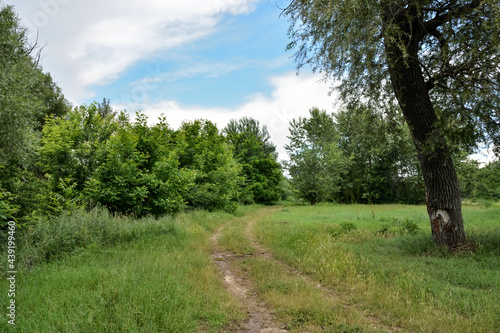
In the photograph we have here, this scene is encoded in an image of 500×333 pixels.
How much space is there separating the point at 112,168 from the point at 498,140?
13.7 m

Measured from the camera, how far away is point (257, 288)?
5711mm

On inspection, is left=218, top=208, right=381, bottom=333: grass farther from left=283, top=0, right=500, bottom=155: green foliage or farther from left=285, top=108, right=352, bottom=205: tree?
left=285, top=108, right=352, bottom=205: tree

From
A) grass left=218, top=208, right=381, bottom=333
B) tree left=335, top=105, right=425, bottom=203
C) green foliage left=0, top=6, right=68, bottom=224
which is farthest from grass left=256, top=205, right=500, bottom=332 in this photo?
tree left=335, top=105, right=425, bottom=203

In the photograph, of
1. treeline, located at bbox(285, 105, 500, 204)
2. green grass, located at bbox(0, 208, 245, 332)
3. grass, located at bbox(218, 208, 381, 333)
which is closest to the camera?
green grass, located at bbox(0, 208, 245, 332)

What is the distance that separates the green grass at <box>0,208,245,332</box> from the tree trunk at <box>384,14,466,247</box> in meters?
6.58

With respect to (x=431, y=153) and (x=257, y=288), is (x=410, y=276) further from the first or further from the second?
(x=431, y=153)

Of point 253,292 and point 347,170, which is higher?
point 347,170

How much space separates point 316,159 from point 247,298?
35061 mm

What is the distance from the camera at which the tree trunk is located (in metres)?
7.53

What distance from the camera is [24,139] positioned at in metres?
13.3

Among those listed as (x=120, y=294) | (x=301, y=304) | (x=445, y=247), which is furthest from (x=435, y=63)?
(x=120, y=294)

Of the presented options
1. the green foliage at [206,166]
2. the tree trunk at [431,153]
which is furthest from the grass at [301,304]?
the green foliage at [206,166]

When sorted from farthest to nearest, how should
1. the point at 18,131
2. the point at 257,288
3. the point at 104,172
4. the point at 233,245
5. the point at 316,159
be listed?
the point at 316,159 < the point at 18,131 < the point at 104,172 < the point at 233,245 < the point at 257,288

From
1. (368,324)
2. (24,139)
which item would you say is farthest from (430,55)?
(24,139)
